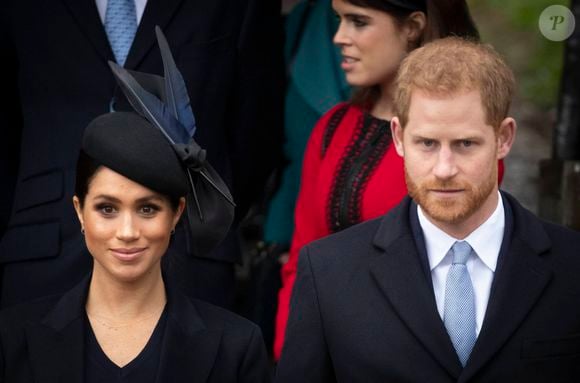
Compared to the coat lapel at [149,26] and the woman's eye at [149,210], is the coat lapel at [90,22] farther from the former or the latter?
the woman's eye at [149,210]

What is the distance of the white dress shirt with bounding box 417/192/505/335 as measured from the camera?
3.94 metres

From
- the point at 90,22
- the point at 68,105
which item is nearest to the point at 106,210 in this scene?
the point at 68,105

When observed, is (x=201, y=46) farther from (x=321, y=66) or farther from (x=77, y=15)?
(x=321, y=66)

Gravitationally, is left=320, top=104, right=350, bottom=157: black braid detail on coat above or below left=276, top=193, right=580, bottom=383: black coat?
above

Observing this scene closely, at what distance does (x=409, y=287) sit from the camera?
393 centimetres

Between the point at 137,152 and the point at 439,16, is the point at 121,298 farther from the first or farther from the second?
the point at 439,16

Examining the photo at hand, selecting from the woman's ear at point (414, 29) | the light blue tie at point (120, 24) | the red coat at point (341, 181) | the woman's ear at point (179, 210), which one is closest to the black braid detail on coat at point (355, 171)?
the red coat at point (341, 181)

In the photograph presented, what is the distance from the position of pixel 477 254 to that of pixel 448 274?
0.31 ft

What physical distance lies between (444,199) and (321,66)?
6.98 feet

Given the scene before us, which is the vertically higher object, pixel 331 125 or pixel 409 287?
pixel 331 125

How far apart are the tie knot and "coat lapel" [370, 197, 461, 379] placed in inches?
3.7

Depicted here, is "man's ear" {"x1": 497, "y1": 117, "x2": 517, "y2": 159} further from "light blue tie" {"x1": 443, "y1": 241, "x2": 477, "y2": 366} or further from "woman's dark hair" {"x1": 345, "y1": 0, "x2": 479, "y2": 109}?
"woman's dark hair" {"x1": 345, "y1": 0, "x2": 479, "y2": 109}

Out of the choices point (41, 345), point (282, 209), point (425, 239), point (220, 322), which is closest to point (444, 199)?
point (425, 239)

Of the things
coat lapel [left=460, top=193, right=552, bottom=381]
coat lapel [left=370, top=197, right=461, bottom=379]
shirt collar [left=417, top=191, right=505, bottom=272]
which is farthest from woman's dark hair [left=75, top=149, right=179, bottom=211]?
coat lapel [left=460, top=193, right=552, bottom=381]
